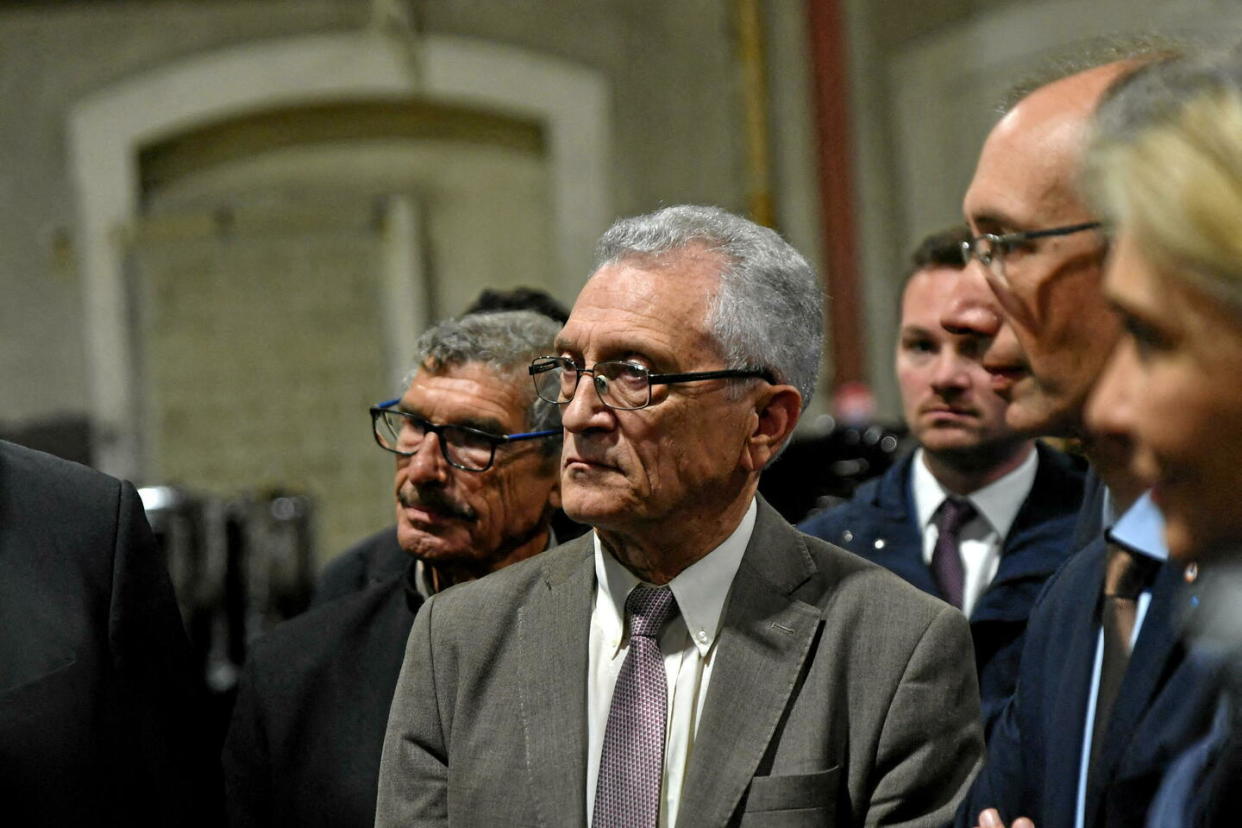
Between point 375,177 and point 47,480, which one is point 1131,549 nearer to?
point 47,480

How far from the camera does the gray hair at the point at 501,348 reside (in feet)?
8.55

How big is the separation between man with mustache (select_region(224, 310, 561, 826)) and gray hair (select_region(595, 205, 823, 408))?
0.58m

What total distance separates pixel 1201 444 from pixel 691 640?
3.07ft

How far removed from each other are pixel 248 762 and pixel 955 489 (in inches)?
56.3

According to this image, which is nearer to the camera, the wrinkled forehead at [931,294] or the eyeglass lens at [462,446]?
the eyeglass lens at [462,446]

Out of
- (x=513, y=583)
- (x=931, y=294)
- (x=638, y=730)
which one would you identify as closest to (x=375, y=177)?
(x=931, y=294)

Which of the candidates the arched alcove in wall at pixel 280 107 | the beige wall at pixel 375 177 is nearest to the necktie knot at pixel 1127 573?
the beige wall at pixel 375 177

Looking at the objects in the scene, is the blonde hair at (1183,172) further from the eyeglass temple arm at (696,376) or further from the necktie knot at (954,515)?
the necktie knot at (954,515)

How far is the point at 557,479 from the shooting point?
262 centimetres

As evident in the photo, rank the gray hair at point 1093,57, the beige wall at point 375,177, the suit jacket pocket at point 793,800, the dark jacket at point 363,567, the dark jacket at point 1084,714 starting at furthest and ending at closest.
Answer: the beige wall at point 375,177 → the dark jacket at point 363,567 → the suit jacket pocket at point 793,800 → the gray hair at point 1093,57 → the dark jacket at point 1084,714

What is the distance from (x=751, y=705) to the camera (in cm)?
183

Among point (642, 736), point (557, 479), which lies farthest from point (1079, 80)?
point (557, 479)

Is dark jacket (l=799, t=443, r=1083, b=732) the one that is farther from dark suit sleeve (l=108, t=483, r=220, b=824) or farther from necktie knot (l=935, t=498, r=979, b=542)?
dark suit sleeve (l=108, t=483, r=220, b=824)

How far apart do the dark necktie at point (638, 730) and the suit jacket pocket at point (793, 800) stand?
128 millimetres
